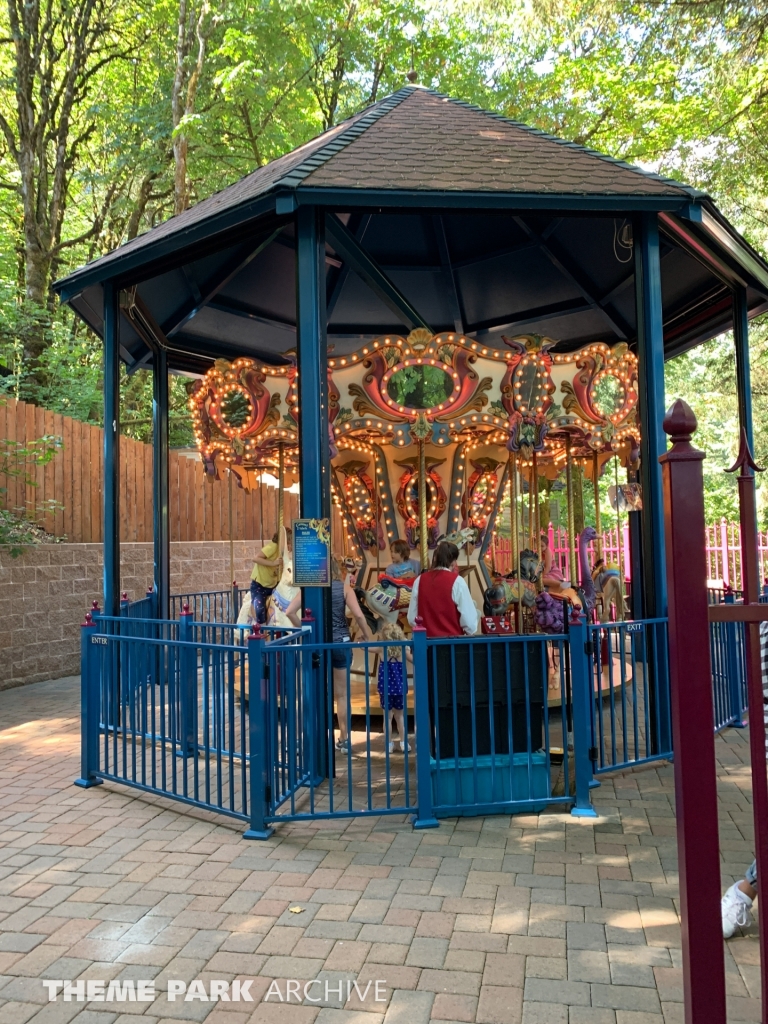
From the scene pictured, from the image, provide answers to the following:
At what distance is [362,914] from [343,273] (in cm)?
850

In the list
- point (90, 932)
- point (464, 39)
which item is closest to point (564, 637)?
point (90, 932)

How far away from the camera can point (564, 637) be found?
5164 mm

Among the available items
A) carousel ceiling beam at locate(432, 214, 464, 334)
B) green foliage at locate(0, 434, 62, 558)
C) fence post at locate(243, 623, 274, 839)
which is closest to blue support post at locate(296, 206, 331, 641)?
fence post at locate(243, 623, 274, 839)

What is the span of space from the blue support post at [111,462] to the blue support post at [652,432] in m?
4.91

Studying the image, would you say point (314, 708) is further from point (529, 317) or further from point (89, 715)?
point (529, 317)

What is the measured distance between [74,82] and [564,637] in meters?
17.9

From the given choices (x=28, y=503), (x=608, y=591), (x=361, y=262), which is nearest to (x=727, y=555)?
(x=608, y=591)

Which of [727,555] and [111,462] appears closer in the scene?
[111,462]

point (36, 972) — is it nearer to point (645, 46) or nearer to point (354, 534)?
point (354, 534)

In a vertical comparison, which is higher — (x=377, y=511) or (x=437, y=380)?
(x=437, y=380)

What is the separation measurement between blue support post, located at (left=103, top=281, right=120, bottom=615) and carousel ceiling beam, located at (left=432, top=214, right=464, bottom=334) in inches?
156

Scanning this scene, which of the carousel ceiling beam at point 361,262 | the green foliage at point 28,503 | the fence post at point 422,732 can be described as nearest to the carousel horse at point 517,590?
the carousel ceiling beam at point 361,262

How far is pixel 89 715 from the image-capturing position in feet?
19.6

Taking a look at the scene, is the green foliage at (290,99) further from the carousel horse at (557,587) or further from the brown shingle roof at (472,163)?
the carousel horse at (557,587)
